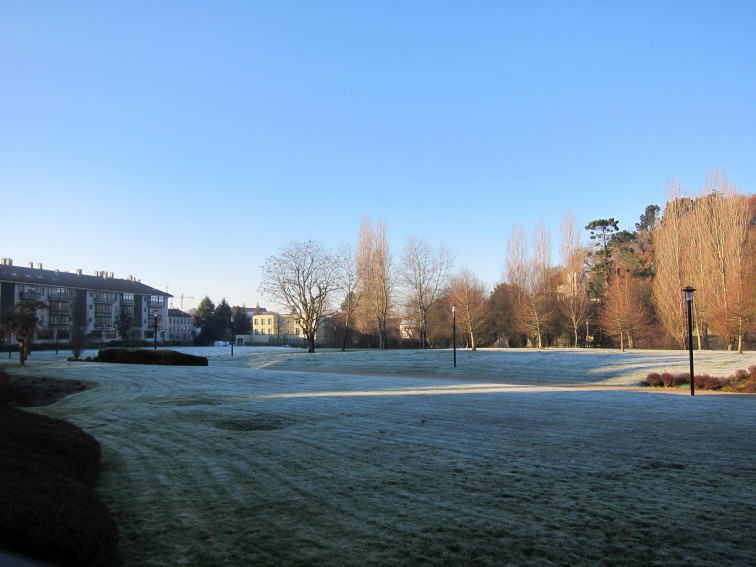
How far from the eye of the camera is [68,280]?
243 ft

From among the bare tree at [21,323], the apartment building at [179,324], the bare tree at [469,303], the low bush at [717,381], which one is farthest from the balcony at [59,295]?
the low bush at [717,381]

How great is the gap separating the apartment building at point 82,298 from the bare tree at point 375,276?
33.6 meters

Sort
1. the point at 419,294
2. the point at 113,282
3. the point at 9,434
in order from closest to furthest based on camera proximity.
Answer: the point at 9,434
the point at 419,294
the point at 113,282

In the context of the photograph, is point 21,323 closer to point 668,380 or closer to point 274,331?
point 668,380

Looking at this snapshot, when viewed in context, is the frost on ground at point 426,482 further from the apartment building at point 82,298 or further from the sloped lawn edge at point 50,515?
the apartment building at point 82,298

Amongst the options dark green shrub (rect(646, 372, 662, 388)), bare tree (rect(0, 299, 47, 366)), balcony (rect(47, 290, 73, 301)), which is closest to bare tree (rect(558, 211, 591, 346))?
dark green shrub (rect(646, 372, 662, 388))

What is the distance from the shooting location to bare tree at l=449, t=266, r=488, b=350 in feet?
151

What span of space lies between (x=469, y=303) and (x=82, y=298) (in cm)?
5745

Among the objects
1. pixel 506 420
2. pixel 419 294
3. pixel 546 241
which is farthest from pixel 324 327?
pixel 506 420

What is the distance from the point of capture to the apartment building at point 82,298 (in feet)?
210

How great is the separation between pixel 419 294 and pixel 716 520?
45.6 metres

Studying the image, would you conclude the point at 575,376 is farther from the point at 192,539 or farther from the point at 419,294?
the point at 419,294

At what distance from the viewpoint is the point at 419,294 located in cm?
4969

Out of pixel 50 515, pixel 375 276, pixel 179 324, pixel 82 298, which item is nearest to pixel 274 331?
pixel 179 324
